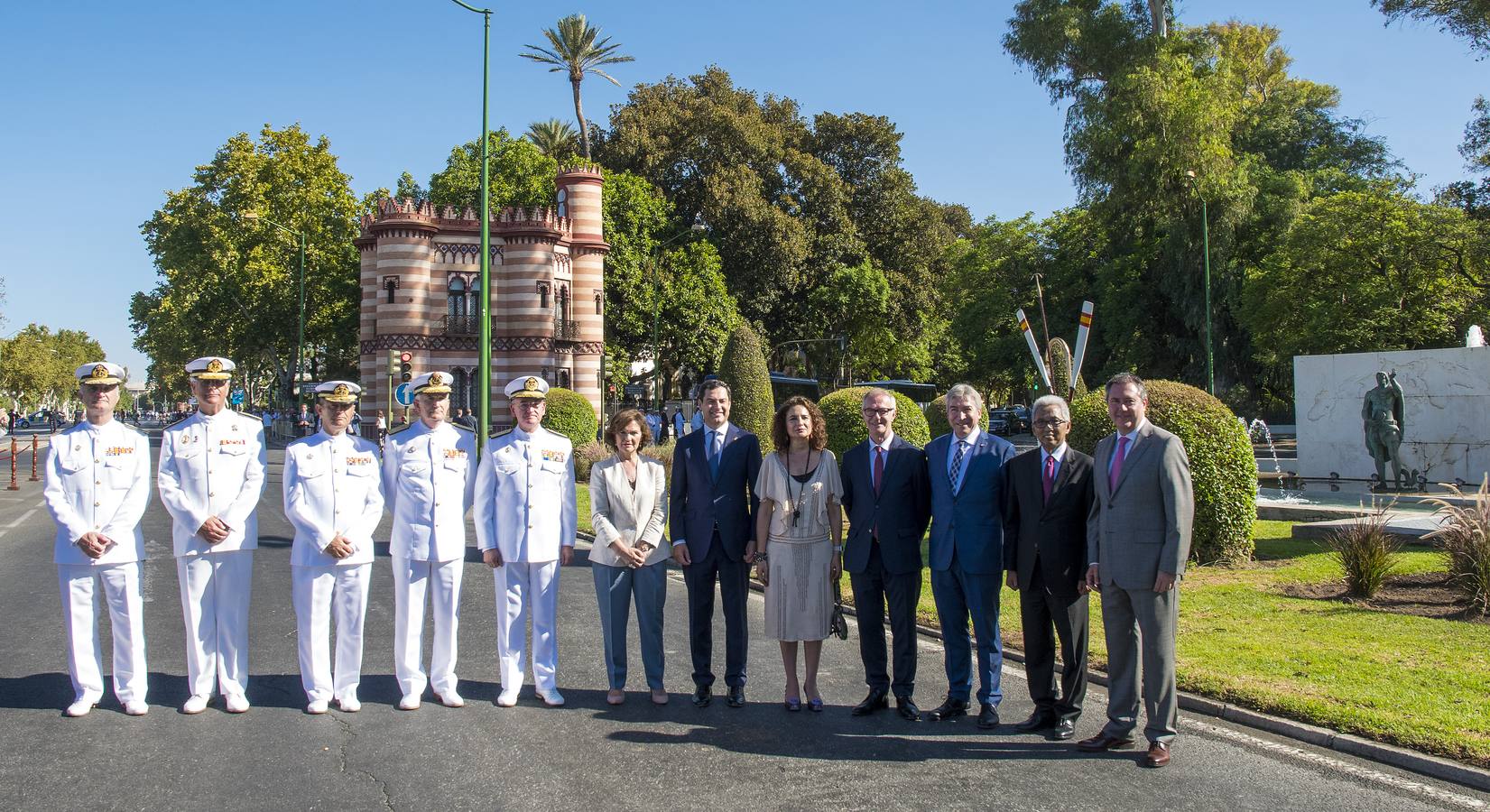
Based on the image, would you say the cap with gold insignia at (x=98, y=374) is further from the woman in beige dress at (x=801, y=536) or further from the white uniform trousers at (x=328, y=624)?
the woman in beige dress at (x=801, y=536)

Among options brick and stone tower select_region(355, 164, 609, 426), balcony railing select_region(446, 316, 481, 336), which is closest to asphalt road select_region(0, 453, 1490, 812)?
brick and stone tower select_region(355, 164, 609, 426)

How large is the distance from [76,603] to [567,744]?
3039 mm

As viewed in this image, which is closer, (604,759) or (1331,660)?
(604,759)

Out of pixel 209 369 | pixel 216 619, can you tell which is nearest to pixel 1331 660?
pixel 216 619

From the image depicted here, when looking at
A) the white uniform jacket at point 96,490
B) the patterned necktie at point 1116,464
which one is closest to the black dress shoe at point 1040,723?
the patterned necktie at point 1116,464

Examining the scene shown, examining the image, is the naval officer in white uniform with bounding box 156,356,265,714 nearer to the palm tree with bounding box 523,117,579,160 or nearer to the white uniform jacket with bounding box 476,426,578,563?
the white uniform jacket with bounding box 476,426,578,563

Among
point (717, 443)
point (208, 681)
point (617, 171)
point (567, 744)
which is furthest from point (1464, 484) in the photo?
point (617, 171)

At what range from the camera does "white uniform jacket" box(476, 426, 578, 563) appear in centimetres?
680

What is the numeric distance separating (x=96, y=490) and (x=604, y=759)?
11.3ft

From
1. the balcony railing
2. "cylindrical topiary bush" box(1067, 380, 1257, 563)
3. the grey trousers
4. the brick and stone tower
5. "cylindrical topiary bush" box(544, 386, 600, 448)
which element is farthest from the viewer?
the balcony railing

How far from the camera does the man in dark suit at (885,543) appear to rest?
21.5 ft

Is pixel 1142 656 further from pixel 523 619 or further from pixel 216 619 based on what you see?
pixel 216 619

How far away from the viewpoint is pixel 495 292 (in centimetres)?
4253

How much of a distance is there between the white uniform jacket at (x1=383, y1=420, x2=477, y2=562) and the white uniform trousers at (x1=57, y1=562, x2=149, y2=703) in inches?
59.3
